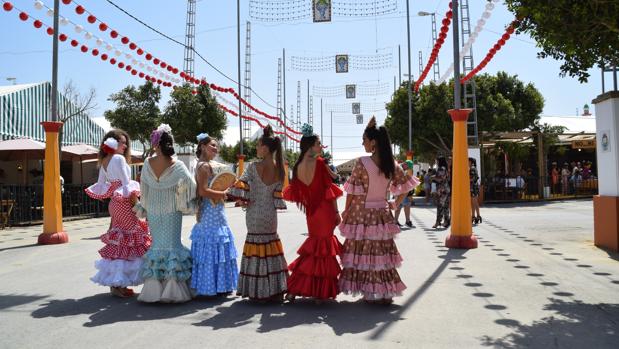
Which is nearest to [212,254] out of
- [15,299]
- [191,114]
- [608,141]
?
[15,299]

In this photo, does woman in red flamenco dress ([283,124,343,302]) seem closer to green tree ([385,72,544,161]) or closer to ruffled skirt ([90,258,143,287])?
ruffled skirt ([90,258,143,287])

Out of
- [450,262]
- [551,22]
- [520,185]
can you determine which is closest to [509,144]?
[520,185]

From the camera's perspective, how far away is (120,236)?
A: 580 centimetres

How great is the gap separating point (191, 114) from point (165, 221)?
85.2 feet

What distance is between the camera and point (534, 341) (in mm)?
4180

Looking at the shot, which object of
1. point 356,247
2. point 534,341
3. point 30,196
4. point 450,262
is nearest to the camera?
point 534,341

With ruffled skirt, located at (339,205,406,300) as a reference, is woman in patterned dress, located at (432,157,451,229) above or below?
above

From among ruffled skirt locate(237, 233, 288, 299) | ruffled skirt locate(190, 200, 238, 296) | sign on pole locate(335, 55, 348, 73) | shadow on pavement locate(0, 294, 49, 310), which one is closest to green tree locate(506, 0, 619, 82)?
ruffled skirt locate(237, 233, 288, 299)

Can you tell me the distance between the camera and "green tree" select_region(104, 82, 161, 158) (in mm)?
29516

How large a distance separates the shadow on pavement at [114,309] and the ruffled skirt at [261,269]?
40cm

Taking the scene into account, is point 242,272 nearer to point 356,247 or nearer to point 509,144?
point 356,247

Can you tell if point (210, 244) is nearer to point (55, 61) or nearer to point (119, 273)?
point (119, 273)

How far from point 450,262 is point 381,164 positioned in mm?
3193

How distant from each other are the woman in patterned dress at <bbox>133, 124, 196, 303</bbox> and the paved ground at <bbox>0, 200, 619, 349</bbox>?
0.18 m
